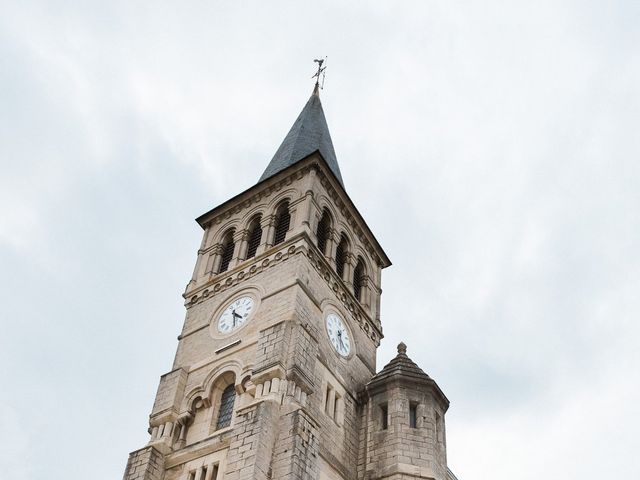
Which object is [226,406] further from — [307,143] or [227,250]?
[307,143]

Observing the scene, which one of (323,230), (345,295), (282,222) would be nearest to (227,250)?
(282,222)

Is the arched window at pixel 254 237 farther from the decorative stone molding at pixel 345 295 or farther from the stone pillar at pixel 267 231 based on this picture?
the decorative stone molding at pixel 345 295

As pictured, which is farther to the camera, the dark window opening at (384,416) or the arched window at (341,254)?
the arched window at (341,254)

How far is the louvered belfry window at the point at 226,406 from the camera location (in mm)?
22203

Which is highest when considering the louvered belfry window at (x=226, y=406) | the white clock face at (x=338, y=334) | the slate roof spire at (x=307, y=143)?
the slate roof spire at (x=307, y=143)

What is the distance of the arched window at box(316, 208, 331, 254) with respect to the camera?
2856 centimetres

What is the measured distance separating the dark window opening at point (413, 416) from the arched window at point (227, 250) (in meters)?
8.98

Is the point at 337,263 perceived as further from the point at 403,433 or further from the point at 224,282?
the point at 403,433

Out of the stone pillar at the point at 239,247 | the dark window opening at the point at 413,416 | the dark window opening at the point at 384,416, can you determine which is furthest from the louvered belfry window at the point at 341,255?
the dark window opening at the point at 413,416

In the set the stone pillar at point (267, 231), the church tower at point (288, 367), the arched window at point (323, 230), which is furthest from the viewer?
the arched window at point (323, 230)

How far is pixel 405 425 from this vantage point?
23.0 m

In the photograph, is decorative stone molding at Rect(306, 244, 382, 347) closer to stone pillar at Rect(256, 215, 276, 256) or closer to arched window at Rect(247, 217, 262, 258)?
stone pillar at Rect(256, 215, 276, 256)

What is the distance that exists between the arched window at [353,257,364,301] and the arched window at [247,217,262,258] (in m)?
4.05

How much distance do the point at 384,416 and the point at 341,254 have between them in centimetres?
786
